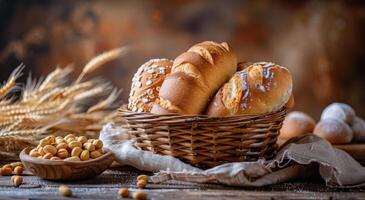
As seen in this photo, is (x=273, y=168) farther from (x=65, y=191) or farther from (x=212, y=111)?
(x=65, y=191)

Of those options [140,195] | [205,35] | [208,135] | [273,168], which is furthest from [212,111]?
[205,35]

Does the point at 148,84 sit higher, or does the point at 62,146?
the point at 148,84

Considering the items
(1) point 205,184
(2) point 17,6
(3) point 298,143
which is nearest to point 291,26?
(2) point 17,6

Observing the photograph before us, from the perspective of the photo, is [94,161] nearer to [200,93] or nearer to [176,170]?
[176,170]

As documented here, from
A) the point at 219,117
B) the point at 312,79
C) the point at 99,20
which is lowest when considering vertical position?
the point at 312,79

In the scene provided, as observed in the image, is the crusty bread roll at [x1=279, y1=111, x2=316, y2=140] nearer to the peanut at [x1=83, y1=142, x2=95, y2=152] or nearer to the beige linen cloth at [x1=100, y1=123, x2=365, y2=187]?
the beige linen cloth at [x1=100, y1=123, x2=365, y2=187]

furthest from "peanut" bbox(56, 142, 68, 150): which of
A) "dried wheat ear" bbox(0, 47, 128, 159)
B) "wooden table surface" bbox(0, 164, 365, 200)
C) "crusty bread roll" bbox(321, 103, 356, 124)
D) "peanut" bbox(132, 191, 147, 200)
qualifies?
"crusty bread roll" bbox(321, 103, 356, 124)
